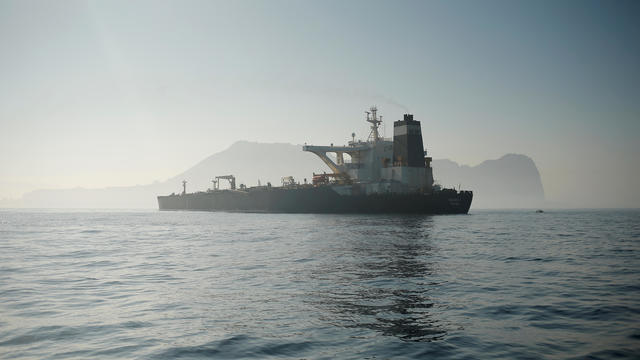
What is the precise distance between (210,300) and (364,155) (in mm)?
67518

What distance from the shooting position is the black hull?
215 ft

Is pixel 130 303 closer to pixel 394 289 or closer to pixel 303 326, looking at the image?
pixel 303 326

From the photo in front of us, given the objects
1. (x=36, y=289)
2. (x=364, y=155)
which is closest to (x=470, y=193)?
(x=364, y=155)

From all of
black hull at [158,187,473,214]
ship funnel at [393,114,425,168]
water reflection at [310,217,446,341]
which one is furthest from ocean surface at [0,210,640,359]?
ship funnel at [393,114,425,168]

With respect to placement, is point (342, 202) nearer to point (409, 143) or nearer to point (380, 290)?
point (409, 143)

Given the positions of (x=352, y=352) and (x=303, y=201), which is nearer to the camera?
(x=352, y=352)

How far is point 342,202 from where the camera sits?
7031 centimetres

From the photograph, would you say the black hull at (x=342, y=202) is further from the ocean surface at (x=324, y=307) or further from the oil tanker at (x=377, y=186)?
the ocean surface at (x=324, y=307)

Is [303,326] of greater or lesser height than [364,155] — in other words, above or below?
below

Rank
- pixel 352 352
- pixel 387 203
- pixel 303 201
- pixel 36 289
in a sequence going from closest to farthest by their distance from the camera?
pixel 352 352 < pixel 36 289 < pixel 387 203 < pixel 303 201

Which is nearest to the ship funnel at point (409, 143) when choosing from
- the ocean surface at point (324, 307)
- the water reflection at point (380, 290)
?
the water reflection at point (380, 290)

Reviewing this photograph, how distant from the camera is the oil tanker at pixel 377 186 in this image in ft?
219

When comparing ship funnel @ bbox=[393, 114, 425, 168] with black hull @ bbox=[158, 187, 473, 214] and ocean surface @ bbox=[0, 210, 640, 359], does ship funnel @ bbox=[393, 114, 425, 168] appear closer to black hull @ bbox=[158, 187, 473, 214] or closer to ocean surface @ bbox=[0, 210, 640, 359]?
black hull @ bbox=[158, 187, 473, 214]

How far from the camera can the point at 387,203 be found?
6669cm
